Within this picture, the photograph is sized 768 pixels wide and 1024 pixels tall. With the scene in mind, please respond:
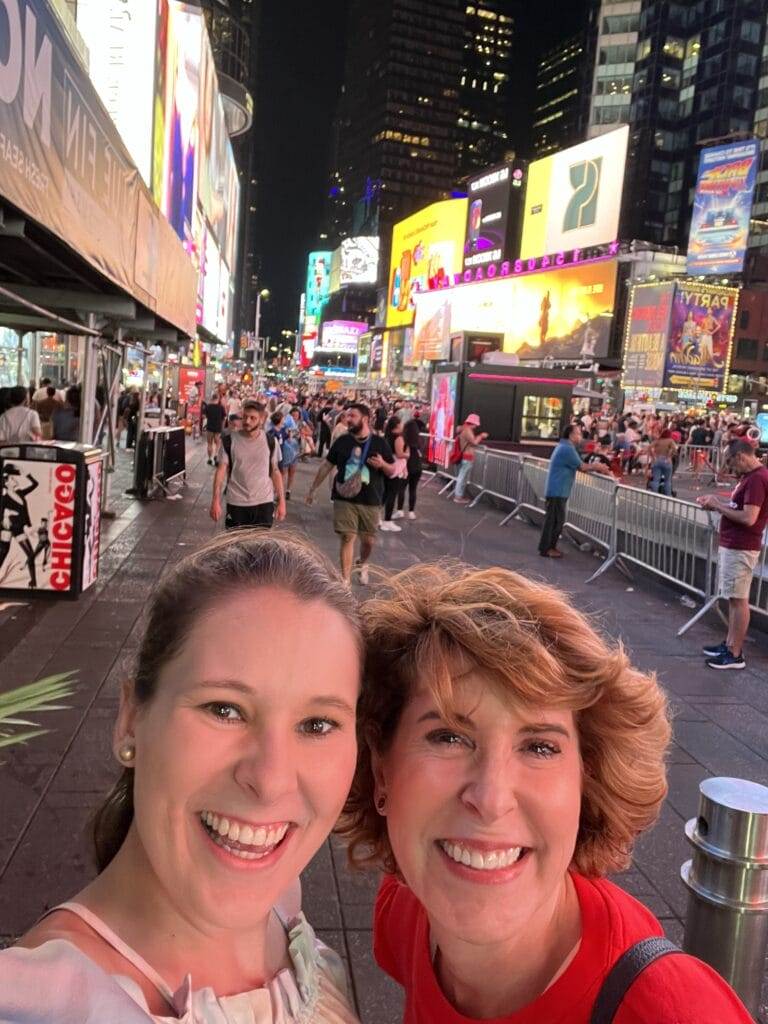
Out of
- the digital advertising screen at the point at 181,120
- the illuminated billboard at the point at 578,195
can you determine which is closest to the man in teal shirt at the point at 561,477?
the digital advertising screen at the point at 181,120

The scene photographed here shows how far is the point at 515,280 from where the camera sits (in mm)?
52875

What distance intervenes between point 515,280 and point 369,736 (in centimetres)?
5451

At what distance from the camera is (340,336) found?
12325cm

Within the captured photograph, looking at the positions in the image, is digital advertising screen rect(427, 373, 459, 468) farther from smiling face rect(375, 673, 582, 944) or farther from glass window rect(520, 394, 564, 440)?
smiling face rect(375, 673, 582, 944)

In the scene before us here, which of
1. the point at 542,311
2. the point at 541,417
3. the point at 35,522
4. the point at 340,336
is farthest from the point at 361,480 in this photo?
the point at 340,336

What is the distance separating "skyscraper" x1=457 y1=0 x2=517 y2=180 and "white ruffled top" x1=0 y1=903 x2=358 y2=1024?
649ft

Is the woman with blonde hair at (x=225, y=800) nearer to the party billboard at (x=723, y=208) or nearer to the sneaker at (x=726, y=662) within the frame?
the sneaker at (x=726, y=662)

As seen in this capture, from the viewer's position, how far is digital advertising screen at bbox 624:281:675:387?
42.9 m

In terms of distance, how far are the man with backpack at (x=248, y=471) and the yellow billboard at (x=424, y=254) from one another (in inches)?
2184

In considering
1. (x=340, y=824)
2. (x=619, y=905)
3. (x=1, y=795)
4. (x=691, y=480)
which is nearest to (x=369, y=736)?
(x=340, y=824)

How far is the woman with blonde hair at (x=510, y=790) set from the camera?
1.31m

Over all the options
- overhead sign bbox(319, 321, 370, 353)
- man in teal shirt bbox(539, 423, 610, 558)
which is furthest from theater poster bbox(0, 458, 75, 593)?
overhead sign bbox(319, 321, 370, 353)

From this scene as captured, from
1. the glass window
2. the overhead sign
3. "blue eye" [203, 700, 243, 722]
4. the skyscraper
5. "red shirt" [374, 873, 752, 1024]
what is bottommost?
"red shirt" [374, 873, 752, 1024]

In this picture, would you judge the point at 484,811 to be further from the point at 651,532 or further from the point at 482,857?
the point at 651,532
